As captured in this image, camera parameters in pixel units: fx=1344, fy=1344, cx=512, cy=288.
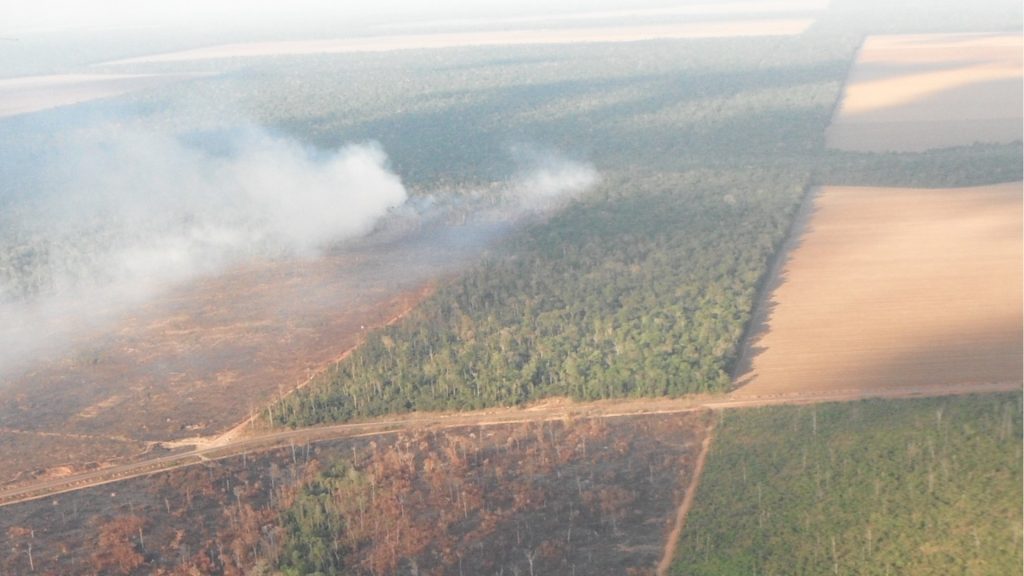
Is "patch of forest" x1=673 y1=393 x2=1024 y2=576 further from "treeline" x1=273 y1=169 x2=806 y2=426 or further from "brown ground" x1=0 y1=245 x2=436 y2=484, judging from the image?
"brown ground" x1=0 y1=245 x2=436 y2=484

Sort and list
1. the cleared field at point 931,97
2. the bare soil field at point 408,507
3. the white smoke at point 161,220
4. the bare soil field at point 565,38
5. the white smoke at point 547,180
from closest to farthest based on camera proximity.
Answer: the bare soil field at point 408,507, the white smoke at point 161,220, the white smoke at point 547,180, the cleared field at point 931,97, the bare soil field at point 565,38

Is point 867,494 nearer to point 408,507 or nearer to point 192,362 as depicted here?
point 408,507

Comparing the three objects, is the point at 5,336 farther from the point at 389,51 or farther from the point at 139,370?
the point at 389,51

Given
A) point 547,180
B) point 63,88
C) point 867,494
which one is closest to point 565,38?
point 63,88

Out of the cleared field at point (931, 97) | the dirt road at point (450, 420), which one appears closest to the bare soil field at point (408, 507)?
the dirt road at point (450, 420)

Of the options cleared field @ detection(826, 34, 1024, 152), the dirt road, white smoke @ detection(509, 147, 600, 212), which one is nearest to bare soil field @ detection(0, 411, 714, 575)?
the dirt road

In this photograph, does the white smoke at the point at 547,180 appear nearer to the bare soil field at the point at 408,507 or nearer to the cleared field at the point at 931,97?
the cleared field at the point at 931,97
